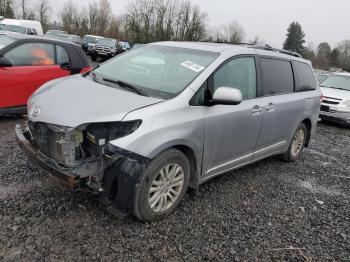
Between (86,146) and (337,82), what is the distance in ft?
34.7

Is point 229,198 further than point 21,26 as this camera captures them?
No

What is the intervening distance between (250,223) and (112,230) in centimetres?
148

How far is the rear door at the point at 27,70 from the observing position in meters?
6.04

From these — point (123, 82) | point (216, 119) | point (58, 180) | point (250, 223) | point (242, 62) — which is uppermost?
point (242, 62)

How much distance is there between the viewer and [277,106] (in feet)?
15.9

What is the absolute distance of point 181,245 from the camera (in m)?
3.24

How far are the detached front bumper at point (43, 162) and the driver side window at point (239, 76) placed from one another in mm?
1750

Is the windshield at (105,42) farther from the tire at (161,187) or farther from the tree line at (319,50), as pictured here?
the tree line at (319,50)

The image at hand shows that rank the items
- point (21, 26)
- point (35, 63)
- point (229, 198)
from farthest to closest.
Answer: point (21, 26)
point (35, 63)
point (229, 198)

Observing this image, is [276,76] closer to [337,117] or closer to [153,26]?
[337,117]

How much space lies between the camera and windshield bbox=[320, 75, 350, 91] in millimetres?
11453

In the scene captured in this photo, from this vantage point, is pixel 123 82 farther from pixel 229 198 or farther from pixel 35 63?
pixel 35 63

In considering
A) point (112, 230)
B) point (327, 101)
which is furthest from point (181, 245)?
point (327, 101)

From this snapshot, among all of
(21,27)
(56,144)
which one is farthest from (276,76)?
(21,27)
